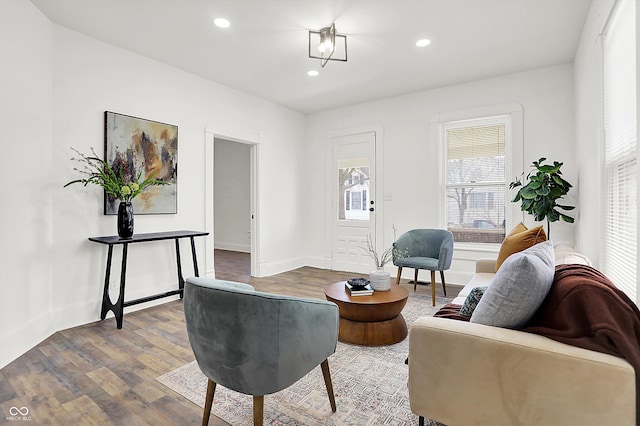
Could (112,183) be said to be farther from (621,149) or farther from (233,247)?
(233,247)

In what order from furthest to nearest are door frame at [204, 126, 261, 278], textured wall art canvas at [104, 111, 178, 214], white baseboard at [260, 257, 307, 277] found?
white baseboard at [260, 257, 307, 277] < door frame at [204, 126, 261, 278] < textured wall art canvas at [104, 111, 178, 214]

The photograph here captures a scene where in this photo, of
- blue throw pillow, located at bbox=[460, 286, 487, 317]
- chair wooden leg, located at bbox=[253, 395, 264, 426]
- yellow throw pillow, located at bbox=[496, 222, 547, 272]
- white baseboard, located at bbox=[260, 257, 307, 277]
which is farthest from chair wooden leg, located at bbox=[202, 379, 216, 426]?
white baseboard, located at bbox=[260, 257, 307, 277]

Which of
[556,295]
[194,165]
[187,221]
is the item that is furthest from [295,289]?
[556,295]

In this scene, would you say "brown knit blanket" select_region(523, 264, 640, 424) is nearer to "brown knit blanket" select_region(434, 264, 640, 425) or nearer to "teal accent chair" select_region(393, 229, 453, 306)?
"brown knit blanket" select_region(434, 264, 640, 425)

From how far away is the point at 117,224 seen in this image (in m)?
3.35

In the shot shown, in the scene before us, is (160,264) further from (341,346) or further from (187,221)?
(341,346)

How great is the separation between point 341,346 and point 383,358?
0.37 metres

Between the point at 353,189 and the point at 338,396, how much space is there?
156 inches

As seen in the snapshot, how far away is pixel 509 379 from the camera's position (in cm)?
131

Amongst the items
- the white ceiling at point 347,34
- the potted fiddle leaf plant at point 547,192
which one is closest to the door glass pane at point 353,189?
the white ceiling at point 347,34

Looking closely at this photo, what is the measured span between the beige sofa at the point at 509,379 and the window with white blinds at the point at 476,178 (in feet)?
11.4

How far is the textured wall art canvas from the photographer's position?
342 centimetres

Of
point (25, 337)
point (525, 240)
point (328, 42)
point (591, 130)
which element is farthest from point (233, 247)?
point (591, 130)

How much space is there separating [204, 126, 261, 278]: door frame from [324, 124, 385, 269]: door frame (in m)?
1.28
